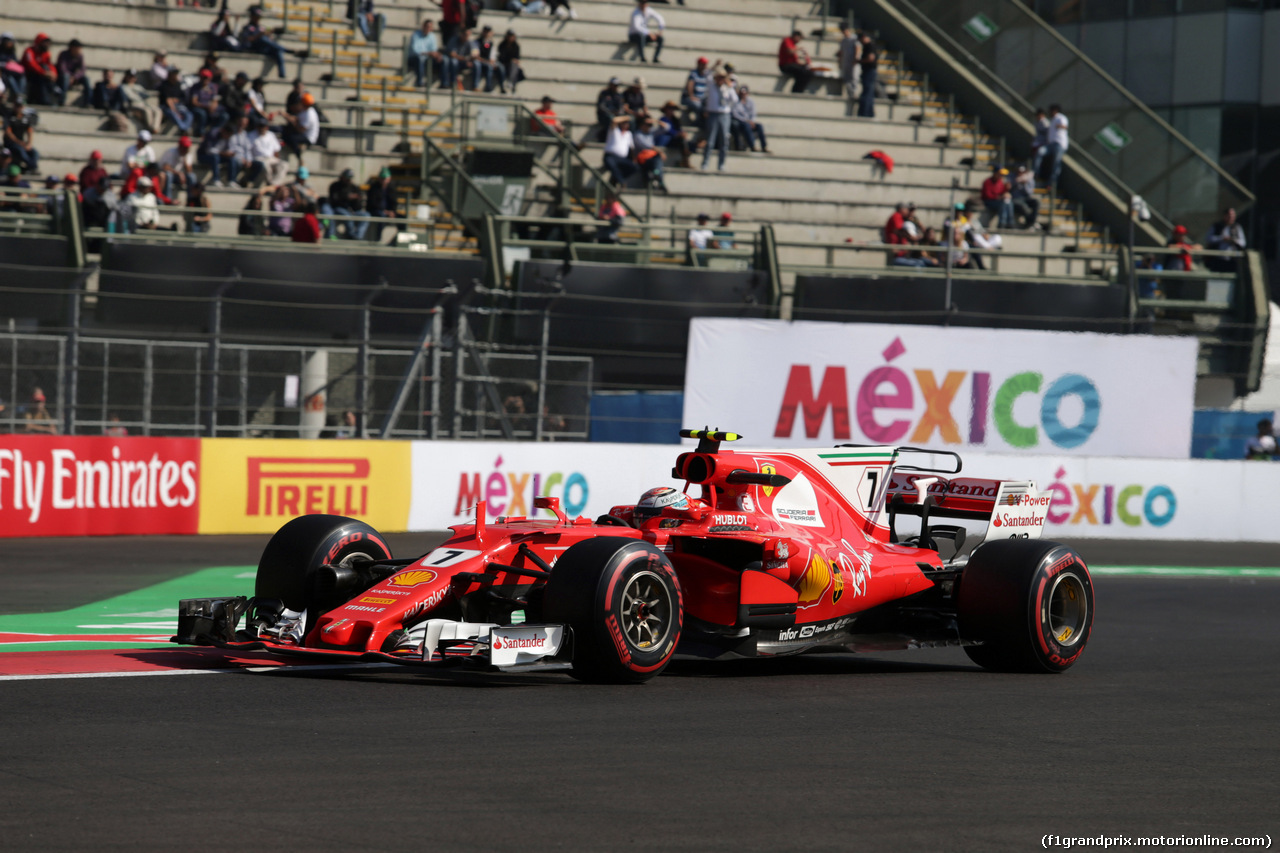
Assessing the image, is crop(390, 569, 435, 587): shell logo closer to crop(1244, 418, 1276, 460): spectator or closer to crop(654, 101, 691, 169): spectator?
crop(1244, 418, 1276, 460): spectator

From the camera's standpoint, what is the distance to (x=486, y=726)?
732 cm

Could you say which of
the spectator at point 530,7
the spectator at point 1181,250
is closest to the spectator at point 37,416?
the spectator at point 530,7


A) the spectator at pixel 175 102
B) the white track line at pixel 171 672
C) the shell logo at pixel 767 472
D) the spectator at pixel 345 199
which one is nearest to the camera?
the white track line at pixel 171 672

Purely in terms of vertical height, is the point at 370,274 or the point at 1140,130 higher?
the point at 1140,130

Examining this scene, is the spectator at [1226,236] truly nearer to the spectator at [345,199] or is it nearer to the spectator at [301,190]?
the spectator at [345,199]

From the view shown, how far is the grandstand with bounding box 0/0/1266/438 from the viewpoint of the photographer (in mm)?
24781

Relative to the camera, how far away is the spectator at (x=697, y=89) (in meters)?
30.3

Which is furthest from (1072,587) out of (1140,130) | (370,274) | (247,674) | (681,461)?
(1140,130)

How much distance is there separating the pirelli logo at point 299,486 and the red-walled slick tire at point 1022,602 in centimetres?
1032

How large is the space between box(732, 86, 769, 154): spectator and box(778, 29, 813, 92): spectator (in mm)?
2215

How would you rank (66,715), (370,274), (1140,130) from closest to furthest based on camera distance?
(66,715), (370,274), (1140,130)

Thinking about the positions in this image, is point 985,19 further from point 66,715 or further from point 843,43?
point 66,715

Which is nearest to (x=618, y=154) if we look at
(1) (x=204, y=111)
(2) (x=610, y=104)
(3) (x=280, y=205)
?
(2) (x=610, y=104)

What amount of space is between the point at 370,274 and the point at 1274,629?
14.3 m
